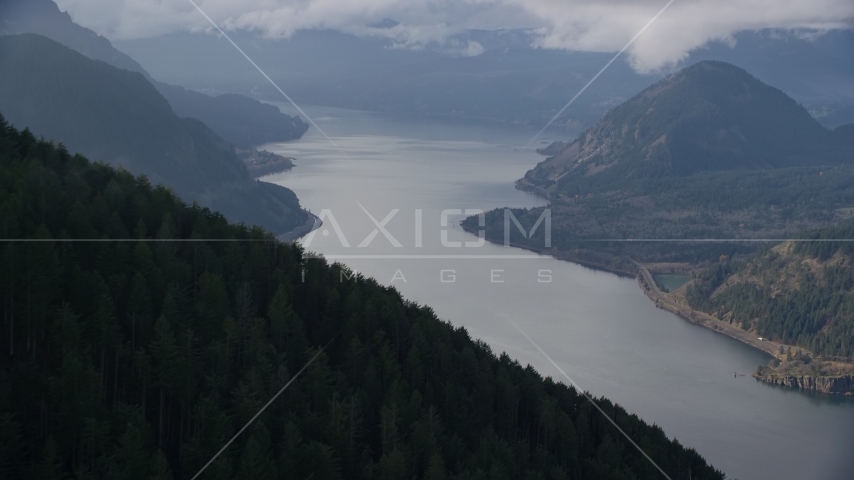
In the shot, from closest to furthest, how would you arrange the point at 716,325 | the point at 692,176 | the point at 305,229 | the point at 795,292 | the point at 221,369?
the point at 221,369 < the point at 716,325 < the point at 795,292 < the point at 305,229 < the point at 692,176

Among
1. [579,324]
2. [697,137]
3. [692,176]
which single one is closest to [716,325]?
[579,324]

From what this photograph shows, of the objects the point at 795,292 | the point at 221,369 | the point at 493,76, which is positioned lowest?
the point at 795,292

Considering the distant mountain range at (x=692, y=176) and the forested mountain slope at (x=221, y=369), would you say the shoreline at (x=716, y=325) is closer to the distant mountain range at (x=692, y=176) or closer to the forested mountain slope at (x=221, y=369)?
the distant mountain range at (x=692, y=176)

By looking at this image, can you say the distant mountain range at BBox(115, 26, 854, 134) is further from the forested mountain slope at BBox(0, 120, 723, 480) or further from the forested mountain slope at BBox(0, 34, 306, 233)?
the forested mountain slope at BBox(0, 120, 723, 480)

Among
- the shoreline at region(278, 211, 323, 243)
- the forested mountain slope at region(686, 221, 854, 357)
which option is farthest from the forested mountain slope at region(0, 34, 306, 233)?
the forested mountain slope at region(686, 221, 854, 357)

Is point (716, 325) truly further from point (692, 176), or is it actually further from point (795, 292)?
point (692, 176)

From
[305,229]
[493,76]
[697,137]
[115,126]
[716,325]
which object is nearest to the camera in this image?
[716,325]
